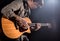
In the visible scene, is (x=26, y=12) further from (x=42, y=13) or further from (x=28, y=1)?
(x=42, y=13)

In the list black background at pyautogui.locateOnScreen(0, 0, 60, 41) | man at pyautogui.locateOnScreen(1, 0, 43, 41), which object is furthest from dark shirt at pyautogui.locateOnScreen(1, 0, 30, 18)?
black background at pyautogui.locateOnScreen(0, 0, 60, 41)

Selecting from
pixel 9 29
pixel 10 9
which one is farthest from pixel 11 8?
pixel 9 29

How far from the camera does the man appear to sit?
4.75 ft

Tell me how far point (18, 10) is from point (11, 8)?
0.11 m

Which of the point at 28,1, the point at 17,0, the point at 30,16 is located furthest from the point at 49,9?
the point at 17,0

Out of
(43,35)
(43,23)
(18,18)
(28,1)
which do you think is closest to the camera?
(18,18)

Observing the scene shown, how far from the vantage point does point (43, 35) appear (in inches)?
75.9

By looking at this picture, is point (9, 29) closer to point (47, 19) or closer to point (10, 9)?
point (10, 9)

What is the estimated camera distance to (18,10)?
1587mm

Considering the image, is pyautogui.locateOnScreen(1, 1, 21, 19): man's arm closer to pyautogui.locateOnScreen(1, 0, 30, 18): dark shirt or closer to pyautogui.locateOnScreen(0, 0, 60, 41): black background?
pyautogui.locateOnScreen(1, 0, 30, 18): dark shirt

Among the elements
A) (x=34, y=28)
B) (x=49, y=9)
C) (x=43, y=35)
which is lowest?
(x=43, y=35)


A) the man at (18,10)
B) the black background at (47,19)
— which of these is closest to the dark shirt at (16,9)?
the man at (18,10)

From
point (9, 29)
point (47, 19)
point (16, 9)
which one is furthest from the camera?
point (47, 19)

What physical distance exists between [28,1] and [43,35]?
0.44 meters
